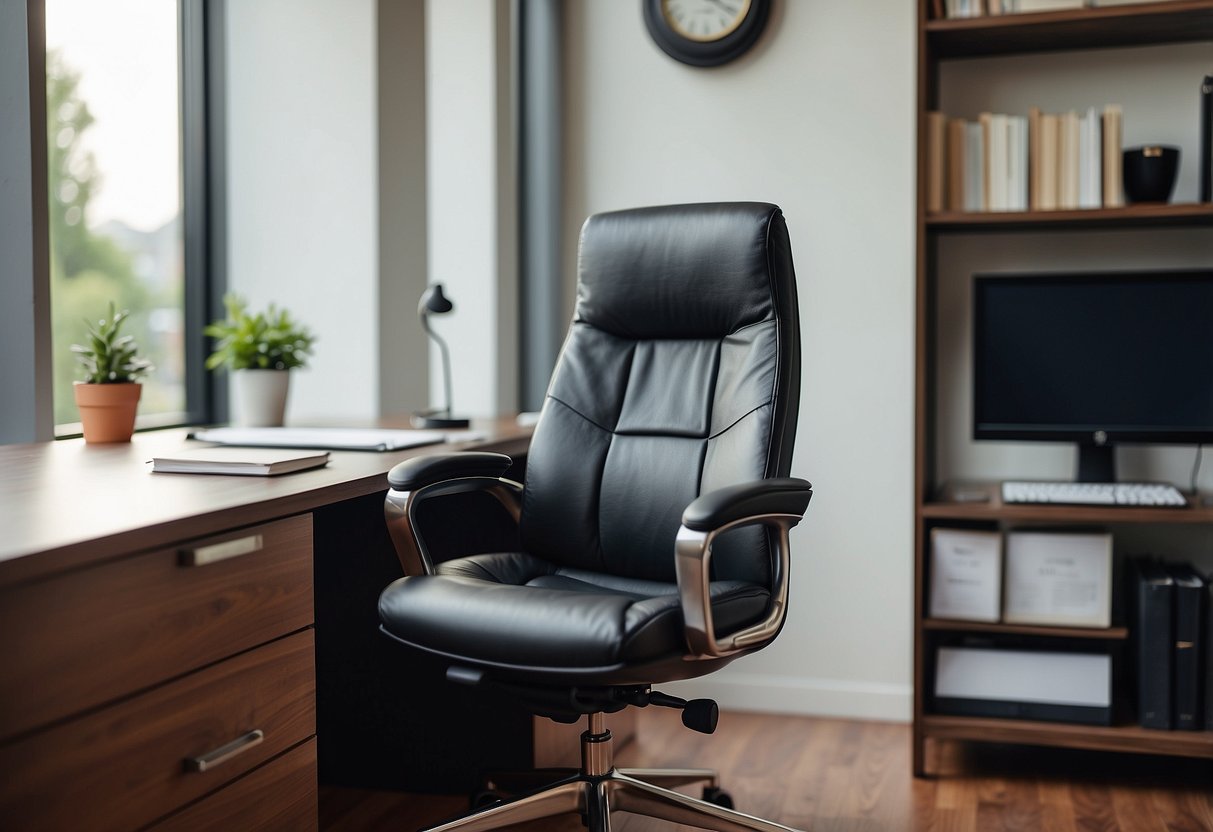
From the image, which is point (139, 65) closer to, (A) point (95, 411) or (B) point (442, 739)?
(A) point (95, 411)

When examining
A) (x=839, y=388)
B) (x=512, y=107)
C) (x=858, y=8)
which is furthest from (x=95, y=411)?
(x=858, y=8)

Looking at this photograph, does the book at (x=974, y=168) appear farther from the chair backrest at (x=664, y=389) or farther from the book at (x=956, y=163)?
the chair backrest at (x=664, y=389)

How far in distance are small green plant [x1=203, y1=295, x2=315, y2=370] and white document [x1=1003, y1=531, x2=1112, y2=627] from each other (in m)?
1.66

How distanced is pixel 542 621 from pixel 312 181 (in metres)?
1.64

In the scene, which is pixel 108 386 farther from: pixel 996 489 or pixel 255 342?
pixel 996 489

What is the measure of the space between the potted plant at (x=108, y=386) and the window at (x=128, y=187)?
186 mm

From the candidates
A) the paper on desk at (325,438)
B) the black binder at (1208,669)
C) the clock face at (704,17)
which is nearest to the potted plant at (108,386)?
the paper on desk at (325,438)

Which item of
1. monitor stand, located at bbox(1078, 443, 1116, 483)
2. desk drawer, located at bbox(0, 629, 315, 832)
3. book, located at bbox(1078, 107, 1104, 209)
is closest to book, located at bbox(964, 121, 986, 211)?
book, located at bbox(1078, 107, 1104, 209)

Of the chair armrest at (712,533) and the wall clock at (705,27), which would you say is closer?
the chair armrest at (712,533)

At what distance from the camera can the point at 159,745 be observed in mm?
1300

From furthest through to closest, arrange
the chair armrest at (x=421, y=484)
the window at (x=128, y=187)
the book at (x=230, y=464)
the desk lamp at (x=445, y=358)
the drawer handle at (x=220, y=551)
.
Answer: the desk lamp at (x=445, y=358) < the window at (x=128, y=187) < the chair armrest at (x=421, y=484) < the book at (x=230, y=464) < the drawer handle at (x=220, y=551)

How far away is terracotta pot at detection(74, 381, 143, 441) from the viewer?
6.79 feet

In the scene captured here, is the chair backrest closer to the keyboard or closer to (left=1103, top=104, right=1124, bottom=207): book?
the keyboard

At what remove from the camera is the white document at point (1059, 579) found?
250 cm
